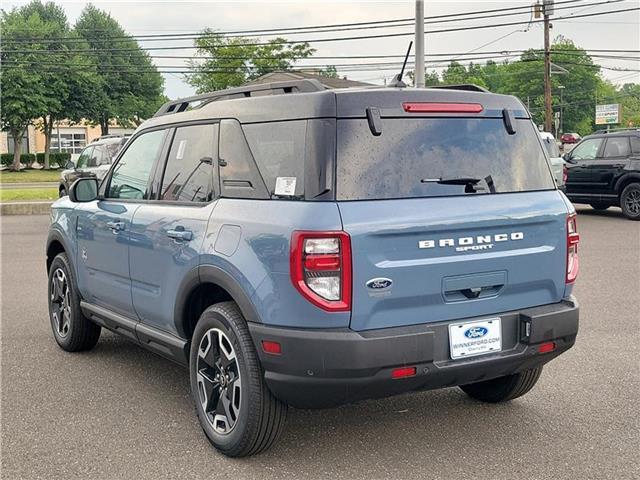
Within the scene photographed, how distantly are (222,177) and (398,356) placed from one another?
4.60 feet

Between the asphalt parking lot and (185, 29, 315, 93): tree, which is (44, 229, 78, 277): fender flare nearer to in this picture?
the asphalt parking lot

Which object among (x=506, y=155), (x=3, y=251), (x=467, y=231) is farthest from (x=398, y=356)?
(x=3, y=251)

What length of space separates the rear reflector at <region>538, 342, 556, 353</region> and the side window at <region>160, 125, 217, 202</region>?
76.3 inches

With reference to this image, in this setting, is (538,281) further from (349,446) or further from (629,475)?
(349,446)

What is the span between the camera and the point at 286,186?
3432mm

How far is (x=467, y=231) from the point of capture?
3484mm

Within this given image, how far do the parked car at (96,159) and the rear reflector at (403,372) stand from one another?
45.5ft

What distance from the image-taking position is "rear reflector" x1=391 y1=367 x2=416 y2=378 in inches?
129

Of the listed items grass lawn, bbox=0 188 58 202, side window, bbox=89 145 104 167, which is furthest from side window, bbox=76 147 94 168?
grass lawn, bbox=0 188 58 202

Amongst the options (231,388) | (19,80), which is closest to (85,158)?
(231,388)

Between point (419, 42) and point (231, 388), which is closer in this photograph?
point (231, 388)

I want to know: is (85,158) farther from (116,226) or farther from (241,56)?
(241,56)

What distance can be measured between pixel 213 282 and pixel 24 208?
16.4 metres

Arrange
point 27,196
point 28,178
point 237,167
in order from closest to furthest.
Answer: point 237,167 < point 27,196 < point 28,178
